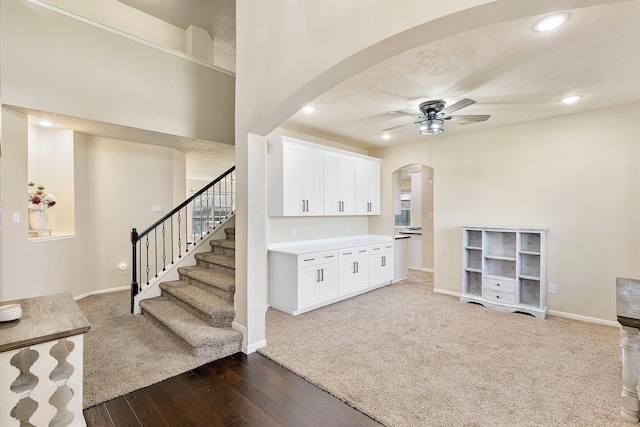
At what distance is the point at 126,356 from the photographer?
2.88m

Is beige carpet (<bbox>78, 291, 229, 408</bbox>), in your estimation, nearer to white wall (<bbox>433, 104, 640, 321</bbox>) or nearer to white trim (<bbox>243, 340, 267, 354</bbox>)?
white trim (<bbox>243, 340, 267, 354</bbox>)

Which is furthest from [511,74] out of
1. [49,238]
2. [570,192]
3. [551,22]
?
[49,238]

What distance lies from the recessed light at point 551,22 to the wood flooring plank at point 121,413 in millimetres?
3945

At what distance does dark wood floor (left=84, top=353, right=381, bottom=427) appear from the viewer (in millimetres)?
2066

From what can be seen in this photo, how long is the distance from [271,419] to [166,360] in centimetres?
136

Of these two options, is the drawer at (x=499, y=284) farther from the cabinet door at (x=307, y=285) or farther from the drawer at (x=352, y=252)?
the cabinet door at (x=307, y=285)

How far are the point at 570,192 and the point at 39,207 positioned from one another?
744 cm

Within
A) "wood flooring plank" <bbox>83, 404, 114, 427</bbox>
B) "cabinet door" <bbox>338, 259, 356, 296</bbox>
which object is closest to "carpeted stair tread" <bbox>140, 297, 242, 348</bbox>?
"wood flooring plank" <bbox>83, 404, 114, 427</bbox>

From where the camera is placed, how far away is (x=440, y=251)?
213 inches

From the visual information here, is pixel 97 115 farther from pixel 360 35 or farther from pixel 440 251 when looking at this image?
pixel 440 251

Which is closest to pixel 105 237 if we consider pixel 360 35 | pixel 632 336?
pixel 360 35

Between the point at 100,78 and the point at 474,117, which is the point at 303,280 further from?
the point at 100,78

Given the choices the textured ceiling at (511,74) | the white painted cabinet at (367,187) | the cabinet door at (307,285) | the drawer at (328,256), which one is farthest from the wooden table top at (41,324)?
the white painted cabinet at (367,187)

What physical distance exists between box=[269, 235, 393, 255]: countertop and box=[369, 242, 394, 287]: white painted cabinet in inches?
5.2
